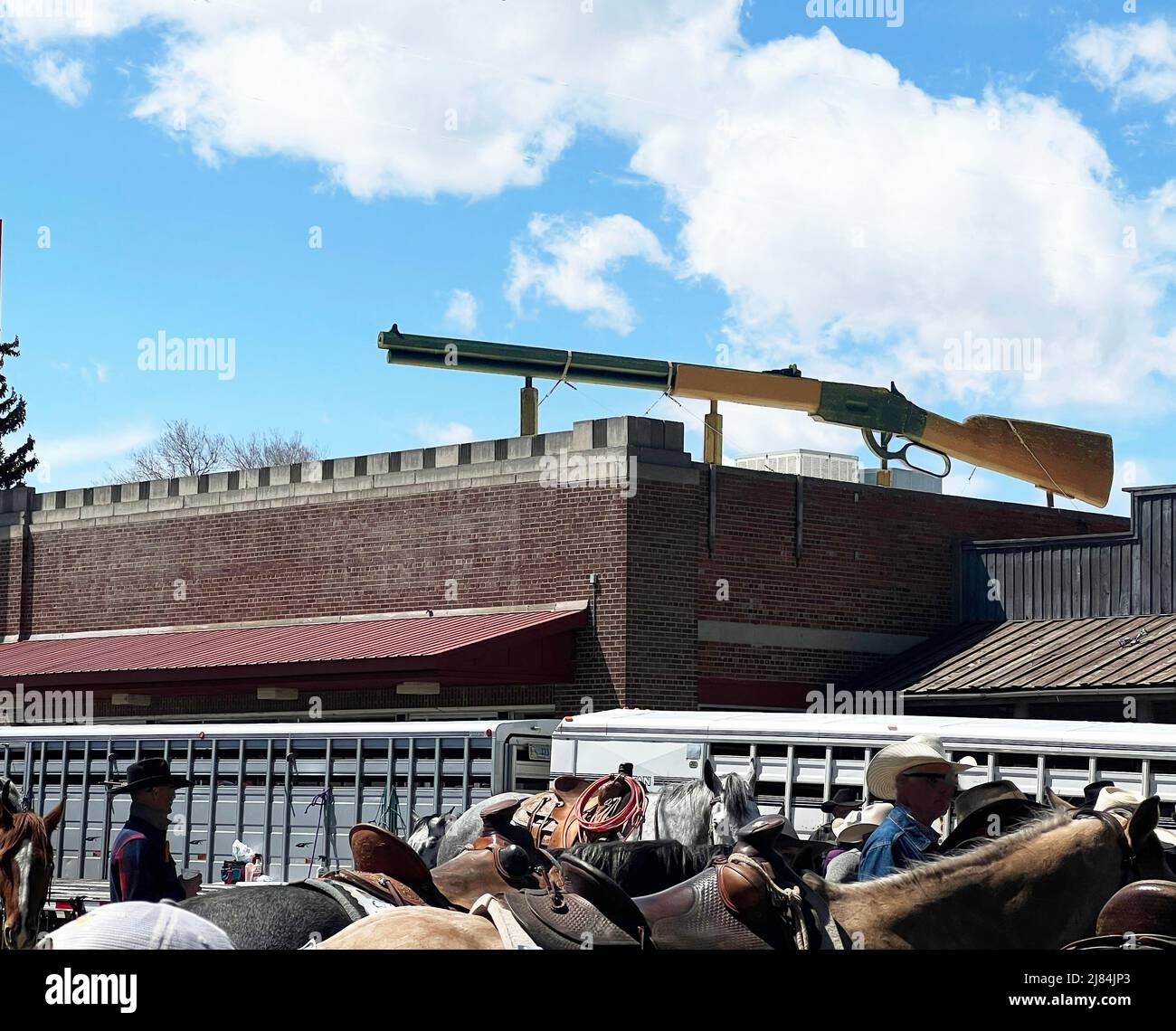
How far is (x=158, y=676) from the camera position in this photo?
26.4m

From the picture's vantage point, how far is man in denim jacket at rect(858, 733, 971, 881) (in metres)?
6.84

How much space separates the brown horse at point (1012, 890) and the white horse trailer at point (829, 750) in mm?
9491

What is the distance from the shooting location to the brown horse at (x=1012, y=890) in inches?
221

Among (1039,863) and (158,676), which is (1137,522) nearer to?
(158,676)

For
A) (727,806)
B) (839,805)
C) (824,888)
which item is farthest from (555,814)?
(824,888)

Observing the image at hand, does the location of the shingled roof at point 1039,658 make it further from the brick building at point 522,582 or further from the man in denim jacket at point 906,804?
the man in denim jacket at point 906,804

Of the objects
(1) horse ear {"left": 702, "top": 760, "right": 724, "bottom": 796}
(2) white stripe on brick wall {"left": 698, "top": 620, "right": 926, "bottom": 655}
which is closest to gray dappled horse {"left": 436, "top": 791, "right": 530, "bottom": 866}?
(1) horse ear {"left": 702, "top": 760, "right": 724, "bottom": 796}

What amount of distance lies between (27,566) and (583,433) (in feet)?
46.3

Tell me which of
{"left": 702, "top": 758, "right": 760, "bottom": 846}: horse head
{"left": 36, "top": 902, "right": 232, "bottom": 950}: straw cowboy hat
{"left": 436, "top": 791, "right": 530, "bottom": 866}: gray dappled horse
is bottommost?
{"left": 436, "top": 791, "right": 530, "bottom": 866}: gray dappled horse

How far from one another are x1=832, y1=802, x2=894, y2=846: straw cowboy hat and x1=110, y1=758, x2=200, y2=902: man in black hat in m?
4.01

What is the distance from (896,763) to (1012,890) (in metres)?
2.01

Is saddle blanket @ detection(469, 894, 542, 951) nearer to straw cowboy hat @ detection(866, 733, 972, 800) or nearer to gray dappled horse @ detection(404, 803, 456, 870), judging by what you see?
straw cowboy hat @ detection(866, 733, 972, 800)
